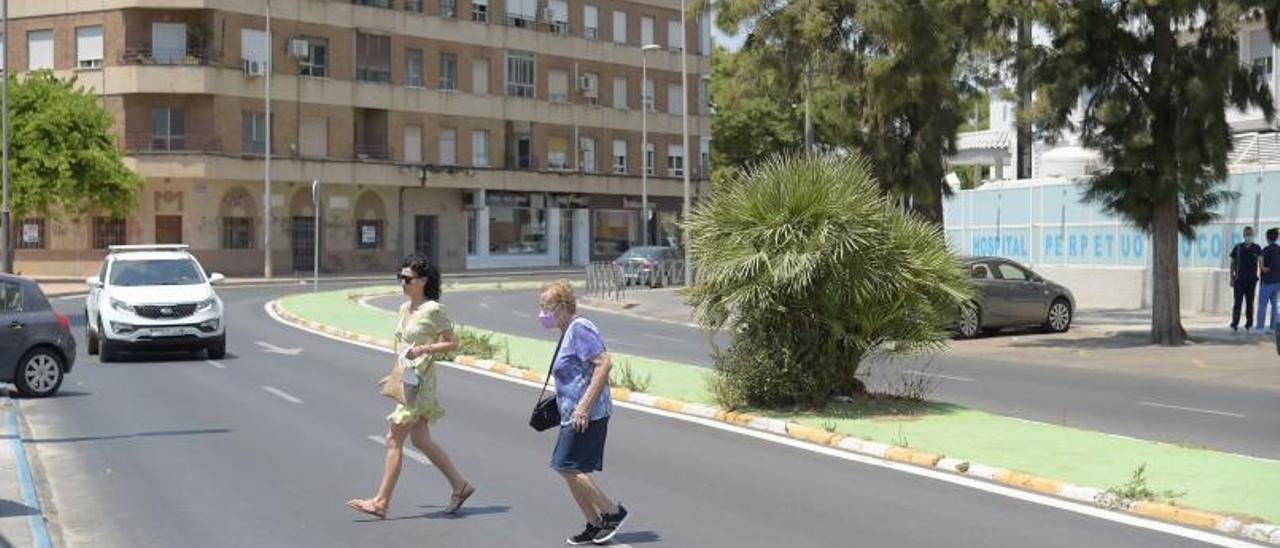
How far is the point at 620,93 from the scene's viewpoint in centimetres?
7900

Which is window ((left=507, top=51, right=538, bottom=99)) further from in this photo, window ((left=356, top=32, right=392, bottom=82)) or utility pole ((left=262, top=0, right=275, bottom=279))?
utility pole ((left=262, top=0, right=275, bottom=279))

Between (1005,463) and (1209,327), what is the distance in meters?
18.6

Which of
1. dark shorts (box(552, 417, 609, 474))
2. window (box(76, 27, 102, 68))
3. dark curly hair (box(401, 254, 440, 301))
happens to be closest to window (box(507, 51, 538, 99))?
window (box(76, 27, 102, 68))

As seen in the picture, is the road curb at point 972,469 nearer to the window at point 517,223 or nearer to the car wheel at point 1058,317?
the car wheel at point 1058,317

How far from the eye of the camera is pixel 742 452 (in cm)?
1309

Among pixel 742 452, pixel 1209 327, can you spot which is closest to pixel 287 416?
pixel 742 452

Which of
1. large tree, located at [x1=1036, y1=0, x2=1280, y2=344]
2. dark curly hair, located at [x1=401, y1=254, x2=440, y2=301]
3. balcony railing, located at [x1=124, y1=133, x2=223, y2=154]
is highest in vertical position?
balcony railing, located at [x1=124, y1=133, x2=223, y2=154]

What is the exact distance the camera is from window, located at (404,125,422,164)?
68.4 meters

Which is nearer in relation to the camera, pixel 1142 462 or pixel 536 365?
pixel 1142 462

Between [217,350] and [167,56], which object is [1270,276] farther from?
[167,56]

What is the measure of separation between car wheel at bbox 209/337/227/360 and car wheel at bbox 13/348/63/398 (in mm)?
5576

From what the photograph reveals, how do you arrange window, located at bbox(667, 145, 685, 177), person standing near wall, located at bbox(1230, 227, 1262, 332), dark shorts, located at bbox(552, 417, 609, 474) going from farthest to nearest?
1. window, located at bbox(667, 145, 685, 177)
2. person standing near wall, located at bbox(1230, 227, 1262, 332)
3. dark shorts, located at bbox(552, 417, 609, 474)

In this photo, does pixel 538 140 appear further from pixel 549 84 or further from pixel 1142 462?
pixel 1142 462

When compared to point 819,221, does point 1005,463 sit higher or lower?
lower
